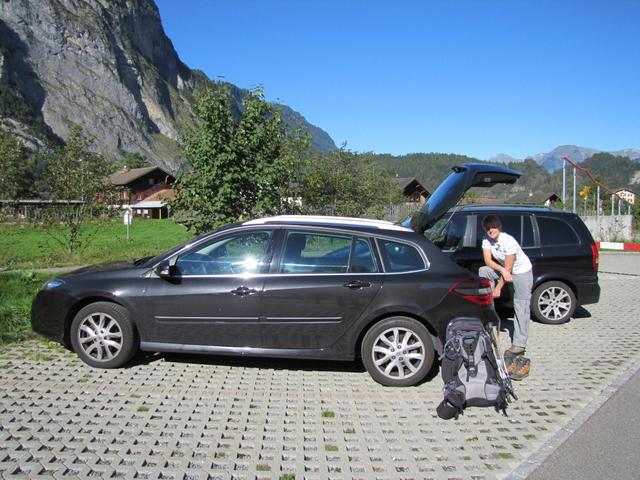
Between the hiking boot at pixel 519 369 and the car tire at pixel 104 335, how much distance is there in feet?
13.0

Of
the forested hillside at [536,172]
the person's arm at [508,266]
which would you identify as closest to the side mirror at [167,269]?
the person's arm at [508,266]

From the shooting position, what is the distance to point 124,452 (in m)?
4.04

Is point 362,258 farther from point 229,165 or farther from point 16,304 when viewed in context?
point 16,304

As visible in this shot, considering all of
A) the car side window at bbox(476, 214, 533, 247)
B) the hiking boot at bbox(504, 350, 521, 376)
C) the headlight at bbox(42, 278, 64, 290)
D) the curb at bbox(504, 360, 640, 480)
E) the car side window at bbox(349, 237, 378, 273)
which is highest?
the car side window at bbox(476, 214, 533, 247)

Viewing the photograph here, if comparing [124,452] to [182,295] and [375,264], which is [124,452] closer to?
[182,295]

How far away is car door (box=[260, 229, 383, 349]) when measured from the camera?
556 centimetres

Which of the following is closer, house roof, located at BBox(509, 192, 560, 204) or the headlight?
the headlight

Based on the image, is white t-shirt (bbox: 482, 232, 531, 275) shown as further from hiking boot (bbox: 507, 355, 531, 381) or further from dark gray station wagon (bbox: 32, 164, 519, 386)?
hiking boot (bbox: 507, 355, 531, 381)

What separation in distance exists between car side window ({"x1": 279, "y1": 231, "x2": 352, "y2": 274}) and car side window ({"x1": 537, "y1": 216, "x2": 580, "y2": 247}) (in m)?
4.38

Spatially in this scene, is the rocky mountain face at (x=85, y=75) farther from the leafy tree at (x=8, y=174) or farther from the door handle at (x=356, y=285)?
the door handle at (x=356, y=285)

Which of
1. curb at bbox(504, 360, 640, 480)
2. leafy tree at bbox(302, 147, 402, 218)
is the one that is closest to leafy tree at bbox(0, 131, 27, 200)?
leafy tree at bbox(302, 147, 402, 218)

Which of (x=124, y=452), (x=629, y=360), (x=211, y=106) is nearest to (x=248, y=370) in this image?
(x=124, y=452)

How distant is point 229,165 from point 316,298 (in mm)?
5485

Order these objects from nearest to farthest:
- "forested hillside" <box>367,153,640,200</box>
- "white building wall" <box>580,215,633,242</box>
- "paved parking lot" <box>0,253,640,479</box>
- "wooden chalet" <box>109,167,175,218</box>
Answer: "paved parking lot" <box>0,253,640,479</box>
"white building wall" <box>580,215,633,242</box>
"wooden chalet" <box>109,167,175,218</box>
"forested hillside" <box>367,153,640,200</box>
